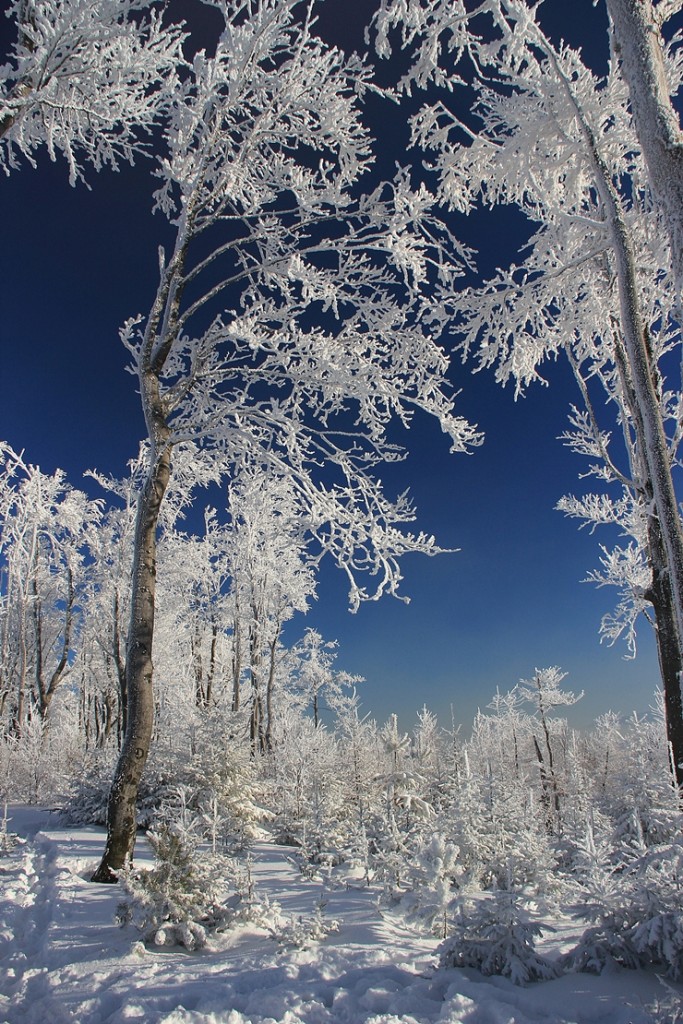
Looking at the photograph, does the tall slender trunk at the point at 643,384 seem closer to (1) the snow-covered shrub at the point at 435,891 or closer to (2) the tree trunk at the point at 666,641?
(1) the snow-covered shrub at the point at 435,891

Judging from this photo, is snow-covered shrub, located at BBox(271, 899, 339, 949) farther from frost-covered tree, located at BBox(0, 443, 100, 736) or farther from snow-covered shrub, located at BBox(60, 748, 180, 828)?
frost-covered tree, located at BBox(0, 443, 100, 736)

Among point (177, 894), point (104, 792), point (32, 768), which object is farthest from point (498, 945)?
point (32, 768)

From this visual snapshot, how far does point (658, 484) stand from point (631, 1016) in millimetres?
2829

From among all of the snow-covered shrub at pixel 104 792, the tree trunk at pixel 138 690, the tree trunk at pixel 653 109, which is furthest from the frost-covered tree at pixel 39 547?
the tree trunk at pixel 653 109

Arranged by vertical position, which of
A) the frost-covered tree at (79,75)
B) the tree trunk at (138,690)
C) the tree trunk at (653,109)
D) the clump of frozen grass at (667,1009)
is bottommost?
the clump of frozen grass at (667,1009)

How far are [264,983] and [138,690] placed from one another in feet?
10.9

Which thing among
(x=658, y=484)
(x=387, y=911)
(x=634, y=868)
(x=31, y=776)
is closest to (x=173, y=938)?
(x=387, y=911)

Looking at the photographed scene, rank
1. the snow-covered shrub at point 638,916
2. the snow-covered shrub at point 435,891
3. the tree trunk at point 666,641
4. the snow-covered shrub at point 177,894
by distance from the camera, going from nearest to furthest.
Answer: the snow-covered shrub at point 638,916
the snow-covered shrub at point 177,894
the snow-covered shrub at point 435,891
the tree trunk at point 666,641

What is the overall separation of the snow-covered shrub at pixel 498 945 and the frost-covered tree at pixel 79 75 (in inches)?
261

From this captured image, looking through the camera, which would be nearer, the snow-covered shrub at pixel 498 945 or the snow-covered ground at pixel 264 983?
the snow-covered ground at pixel 264 983

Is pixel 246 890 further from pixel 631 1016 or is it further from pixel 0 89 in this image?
pixel 0 89

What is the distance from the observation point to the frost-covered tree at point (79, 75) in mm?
4273

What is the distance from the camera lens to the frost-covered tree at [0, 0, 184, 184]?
4.27m

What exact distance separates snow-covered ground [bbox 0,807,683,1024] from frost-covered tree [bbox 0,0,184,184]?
5986 millimetres
